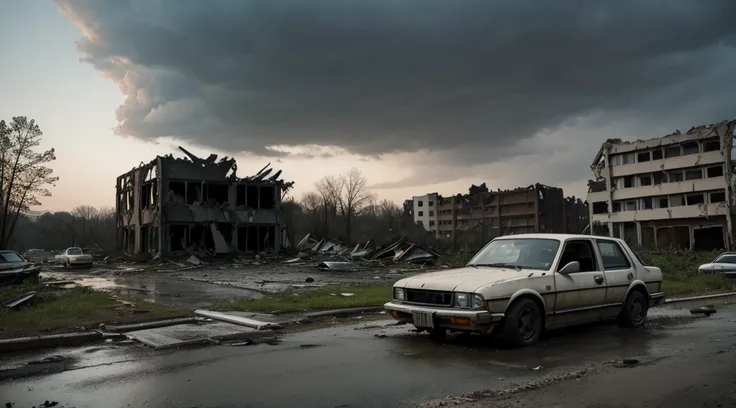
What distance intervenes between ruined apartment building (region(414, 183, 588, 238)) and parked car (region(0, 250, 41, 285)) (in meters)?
60.8

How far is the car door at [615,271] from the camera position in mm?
9094

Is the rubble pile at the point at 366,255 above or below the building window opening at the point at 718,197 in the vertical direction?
below

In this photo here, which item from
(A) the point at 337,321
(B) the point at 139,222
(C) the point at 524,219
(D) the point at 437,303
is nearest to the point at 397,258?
(B) the point at 139,222

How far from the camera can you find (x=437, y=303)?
7.82 metres

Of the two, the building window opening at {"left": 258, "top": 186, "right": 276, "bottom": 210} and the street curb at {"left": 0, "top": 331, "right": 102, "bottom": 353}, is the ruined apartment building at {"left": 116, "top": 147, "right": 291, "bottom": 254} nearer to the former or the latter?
the building window opening at {"left": 258, "top": 186, "right": 276, "bottom": 210}

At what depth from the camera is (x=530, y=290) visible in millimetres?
7758

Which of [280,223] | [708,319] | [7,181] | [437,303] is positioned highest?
[7,181]

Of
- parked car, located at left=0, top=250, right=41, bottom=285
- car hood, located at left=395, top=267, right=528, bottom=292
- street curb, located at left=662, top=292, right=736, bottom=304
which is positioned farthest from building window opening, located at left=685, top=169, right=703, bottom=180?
parked car, located at left=0, top=250, right=41, bottom=285

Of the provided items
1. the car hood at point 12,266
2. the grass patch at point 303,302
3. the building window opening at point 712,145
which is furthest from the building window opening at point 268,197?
the building window opening at point 712,145

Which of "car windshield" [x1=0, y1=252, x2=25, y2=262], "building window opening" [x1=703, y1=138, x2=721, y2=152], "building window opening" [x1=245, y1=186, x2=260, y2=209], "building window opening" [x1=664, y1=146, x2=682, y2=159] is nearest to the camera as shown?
"car windshield" [x1=0, y1=252, x2=25, y2=262]

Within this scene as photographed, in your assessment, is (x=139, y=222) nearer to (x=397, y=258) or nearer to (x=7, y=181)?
(x=7, y=181)

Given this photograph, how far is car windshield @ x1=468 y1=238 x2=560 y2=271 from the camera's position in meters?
8.45

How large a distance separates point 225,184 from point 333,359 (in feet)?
143

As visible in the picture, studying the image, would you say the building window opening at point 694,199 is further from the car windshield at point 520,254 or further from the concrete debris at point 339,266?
the car windshield at point 520,254
